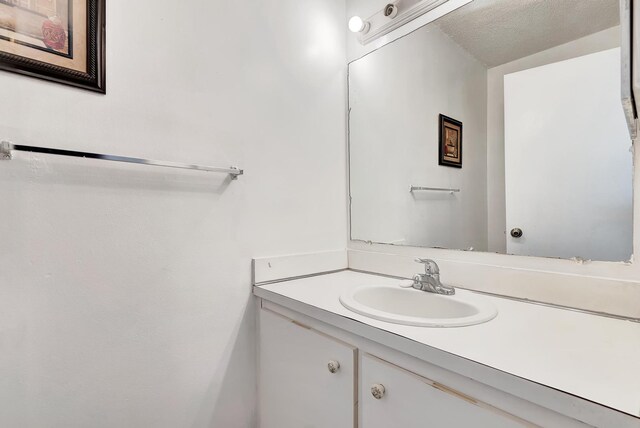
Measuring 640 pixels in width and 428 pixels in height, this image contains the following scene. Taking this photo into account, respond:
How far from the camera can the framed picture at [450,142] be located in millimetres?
1247

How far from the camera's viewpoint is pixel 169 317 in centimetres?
102

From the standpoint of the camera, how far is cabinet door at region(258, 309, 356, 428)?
2.84 feet

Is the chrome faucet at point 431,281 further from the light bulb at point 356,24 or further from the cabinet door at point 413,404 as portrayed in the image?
the light bulb at point 356,24

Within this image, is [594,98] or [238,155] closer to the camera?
[594,98]

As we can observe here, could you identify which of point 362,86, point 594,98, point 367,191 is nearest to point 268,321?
point 367,191

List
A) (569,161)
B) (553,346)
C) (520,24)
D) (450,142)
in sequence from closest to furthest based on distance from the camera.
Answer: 1. (553,346)
2. (569,161)
3. (520,24)
4. (450,142)

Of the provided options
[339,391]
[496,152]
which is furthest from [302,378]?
[496,152]

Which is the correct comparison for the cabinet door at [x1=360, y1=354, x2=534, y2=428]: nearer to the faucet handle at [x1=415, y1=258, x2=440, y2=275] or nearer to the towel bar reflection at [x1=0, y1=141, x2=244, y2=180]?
the faucet handle at [x1=415, y1=258, x2=440, y2=275]

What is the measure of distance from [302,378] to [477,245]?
776mm

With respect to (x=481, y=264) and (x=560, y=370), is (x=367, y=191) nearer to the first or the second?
(x=481, y=264)

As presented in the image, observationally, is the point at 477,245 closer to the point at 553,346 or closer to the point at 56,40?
the point at 553,346

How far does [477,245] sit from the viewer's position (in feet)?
3.75

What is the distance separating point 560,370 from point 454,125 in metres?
0.96

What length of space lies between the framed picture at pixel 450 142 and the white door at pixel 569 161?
7.2 inches
